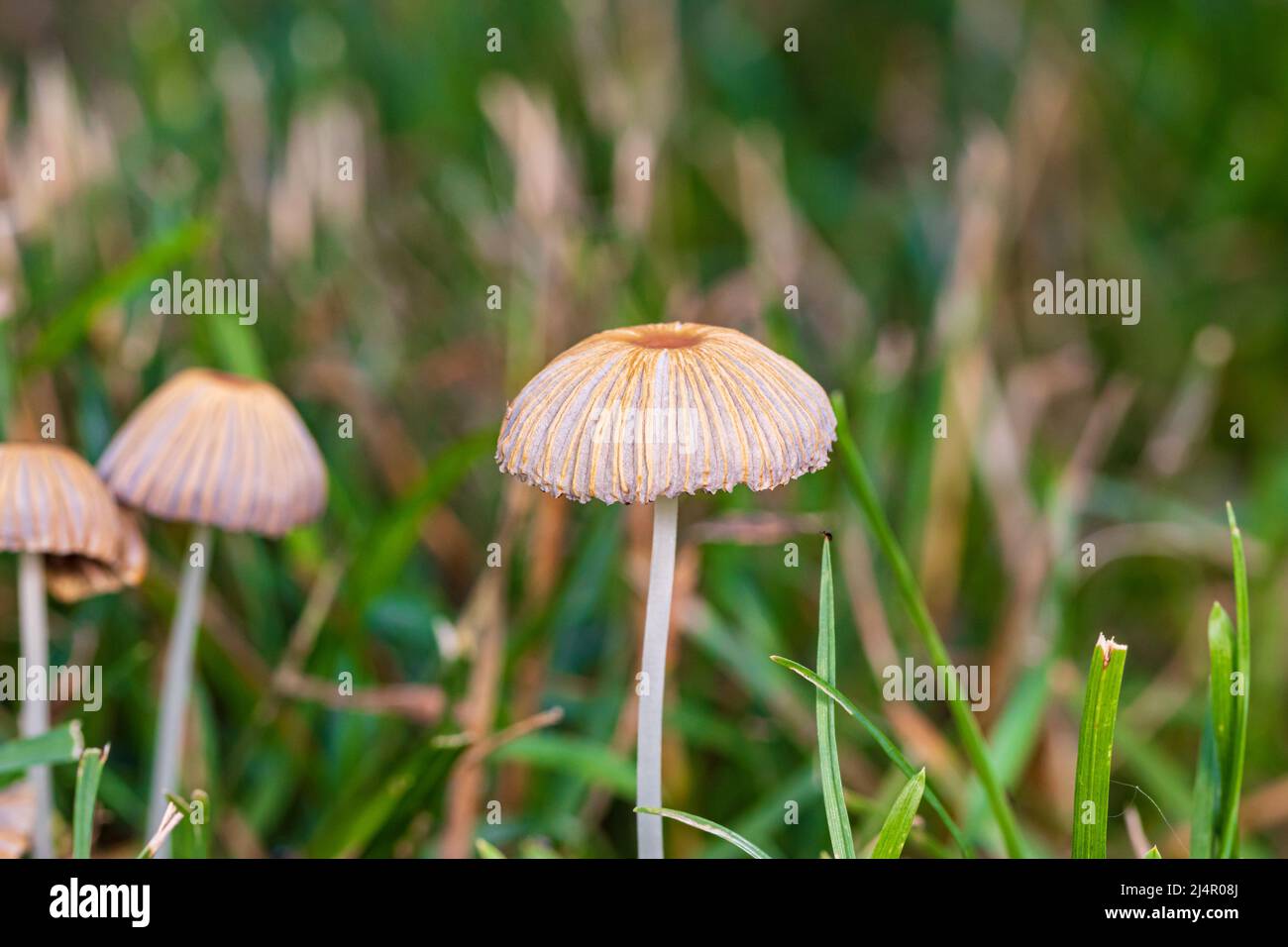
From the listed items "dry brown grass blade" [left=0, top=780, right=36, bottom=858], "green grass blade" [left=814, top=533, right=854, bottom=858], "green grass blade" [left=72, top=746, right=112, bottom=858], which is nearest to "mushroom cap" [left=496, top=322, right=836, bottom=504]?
"green grass blade" [left=814, top=533, right=854, bottom=858]

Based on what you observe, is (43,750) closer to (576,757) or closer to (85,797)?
(85,797)

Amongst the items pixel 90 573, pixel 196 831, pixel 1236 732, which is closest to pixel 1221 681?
pixel 1236 732

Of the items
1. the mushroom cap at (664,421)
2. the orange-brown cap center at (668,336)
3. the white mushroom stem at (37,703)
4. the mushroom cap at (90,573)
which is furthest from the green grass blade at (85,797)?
the orange-brown cap center at (668,336)

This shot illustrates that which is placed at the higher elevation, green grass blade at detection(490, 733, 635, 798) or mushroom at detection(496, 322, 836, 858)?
mushroom at detection(496, 322, 836, 858)

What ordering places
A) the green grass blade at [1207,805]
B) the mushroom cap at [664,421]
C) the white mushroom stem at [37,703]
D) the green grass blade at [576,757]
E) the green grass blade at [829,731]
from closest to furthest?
the mushroom cap at [664,421], the green grass blade at [829,731], the green grass blade at [1207,805], the white mushroom stem at [37,703], the green grass blade at [576,757]

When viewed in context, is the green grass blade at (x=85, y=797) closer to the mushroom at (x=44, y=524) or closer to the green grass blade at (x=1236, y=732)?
the mushroom at (x=44, y=524)

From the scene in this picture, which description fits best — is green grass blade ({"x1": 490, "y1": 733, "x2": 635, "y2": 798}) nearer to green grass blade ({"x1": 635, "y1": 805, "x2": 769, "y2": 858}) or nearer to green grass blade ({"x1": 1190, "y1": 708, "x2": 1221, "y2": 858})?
green grass blade ({"x1": 635, "y1": 805, "x2": 769, "y2": 858})
